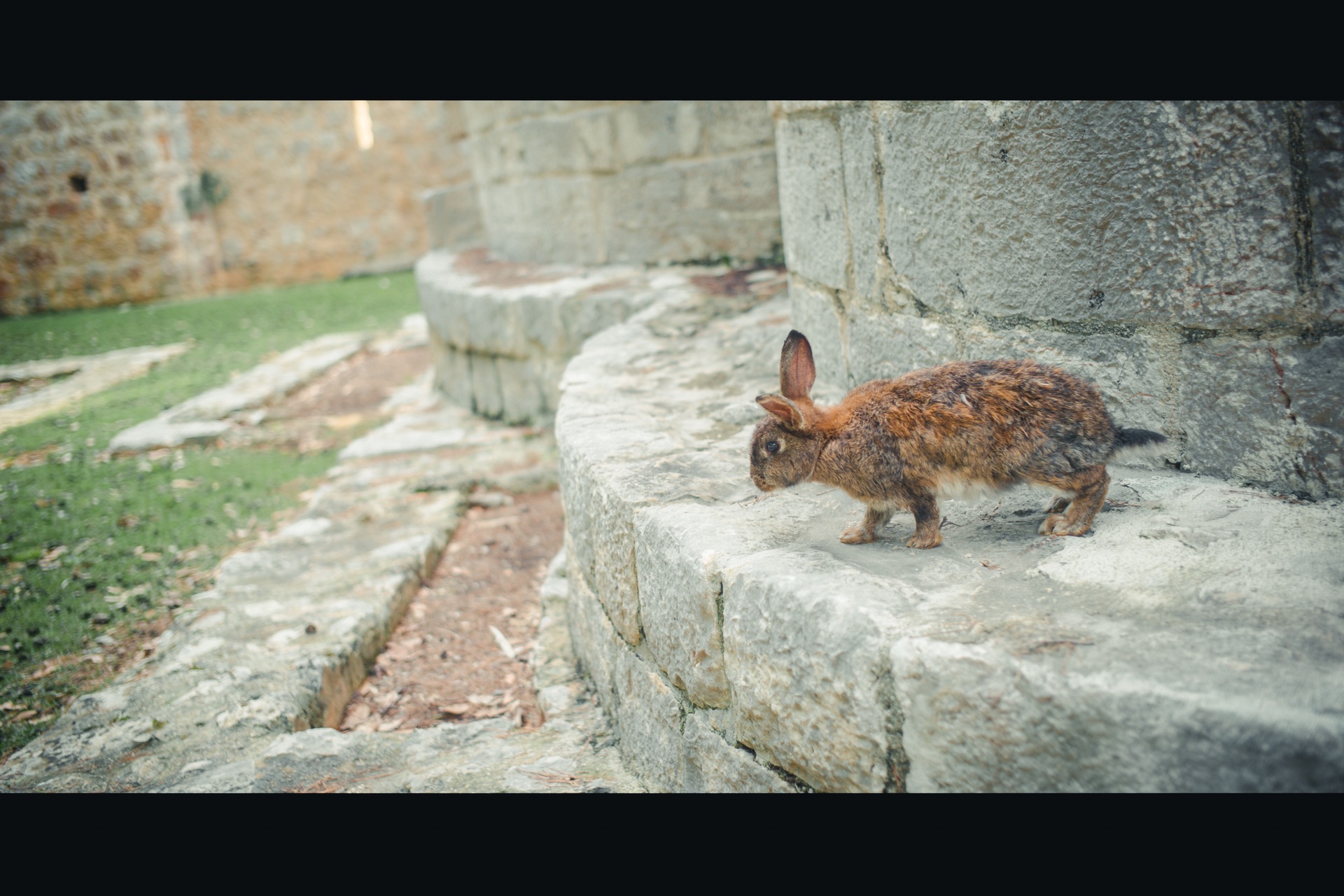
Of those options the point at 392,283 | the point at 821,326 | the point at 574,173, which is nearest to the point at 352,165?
the point at 392,283

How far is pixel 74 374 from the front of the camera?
9.21 metres

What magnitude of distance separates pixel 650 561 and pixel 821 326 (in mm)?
1454

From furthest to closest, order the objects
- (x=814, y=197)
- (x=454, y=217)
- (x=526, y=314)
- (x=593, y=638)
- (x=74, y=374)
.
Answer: (x=74, y=374)
(x=454, y=217)
(x=526, y=314)
(x=814, y=197)
(x=593, y=638)

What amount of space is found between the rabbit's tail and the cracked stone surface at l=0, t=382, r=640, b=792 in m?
1.55

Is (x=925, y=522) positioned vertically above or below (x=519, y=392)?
above

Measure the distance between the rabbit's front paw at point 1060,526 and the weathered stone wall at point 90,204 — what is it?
14857 millimetres

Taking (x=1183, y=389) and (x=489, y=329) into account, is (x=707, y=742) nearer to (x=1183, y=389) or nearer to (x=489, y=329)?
(x=1183, y=389)

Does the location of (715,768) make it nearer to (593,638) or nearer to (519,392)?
(593,638)

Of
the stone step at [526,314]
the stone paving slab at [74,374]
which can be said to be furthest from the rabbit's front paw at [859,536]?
the stone paving slab at [74,374]

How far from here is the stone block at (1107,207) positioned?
1.88 m

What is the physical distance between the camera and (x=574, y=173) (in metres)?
6.53

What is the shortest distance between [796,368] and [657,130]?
4479mm

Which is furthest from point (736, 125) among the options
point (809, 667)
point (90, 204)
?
point (90, 204)

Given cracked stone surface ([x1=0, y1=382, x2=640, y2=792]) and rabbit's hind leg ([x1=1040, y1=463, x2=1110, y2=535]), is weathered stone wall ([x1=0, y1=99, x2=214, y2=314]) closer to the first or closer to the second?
cracked stone surface ([x1=0, y1=382, x2=640, y2=792])
